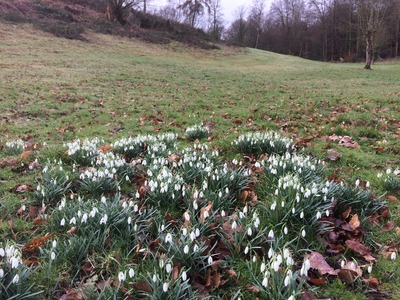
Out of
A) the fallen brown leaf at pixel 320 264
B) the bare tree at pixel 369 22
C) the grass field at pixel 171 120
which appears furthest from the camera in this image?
the bare tree at pixel 369 22

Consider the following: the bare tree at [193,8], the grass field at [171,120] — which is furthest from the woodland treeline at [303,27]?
the grass field at [171,120]

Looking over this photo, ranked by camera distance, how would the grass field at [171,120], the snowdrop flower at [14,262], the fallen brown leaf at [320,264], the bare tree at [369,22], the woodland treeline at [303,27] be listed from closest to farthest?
the snowdrop flower at [14,262]
the fallen brown leaf at [320,264]
the grass field at [171,120]
the bare tree at [369,22]
the woodland treeline at [303,27]

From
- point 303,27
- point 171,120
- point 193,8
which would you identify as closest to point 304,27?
point 303,27

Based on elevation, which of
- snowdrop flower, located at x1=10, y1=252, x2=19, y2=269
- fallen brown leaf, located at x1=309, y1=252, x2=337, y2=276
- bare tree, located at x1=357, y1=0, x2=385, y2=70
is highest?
bare tree, located at x1=357, y1=0, x2=385, y2=70

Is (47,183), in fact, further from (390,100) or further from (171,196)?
(390,100)

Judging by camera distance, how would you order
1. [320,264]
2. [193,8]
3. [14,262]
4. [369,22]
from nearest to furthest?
[14,262] → [320,264] → [369,22] → [193,8]

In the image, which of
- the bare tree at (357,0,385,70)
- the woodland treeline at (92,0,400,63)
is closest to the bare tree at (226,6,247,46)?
the woodland treeline at (92,0,400,63)

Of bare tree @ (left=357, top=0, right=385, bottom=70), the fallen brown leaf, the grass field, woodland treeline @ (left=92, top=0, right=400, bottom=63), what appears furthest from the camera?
woodland treeline @ (left=92, top=0, right=400, bottom=63)

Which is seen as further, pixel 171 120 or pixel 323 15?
pixel 323 15

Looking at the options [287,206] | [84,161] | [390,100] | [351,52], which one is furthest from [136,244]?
[351,52]

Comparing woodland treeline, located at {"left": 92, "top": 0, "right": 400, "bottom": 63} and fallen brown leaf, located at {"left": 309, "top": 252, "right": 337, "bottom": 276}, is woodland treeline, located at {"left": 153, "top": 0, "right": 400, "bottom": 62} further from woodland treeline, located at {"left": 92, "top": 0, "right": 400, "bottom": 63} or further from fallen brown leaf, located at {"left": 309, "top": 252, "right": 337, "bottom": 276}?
fallen brown leaf, located at {"left": 309, "top": 252, "right": 337, "bottom": 276}

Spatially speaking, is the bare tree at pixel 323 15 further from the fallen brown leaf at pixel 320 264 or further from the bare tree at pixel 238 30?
the fallen brown leaf at pixel 320 264

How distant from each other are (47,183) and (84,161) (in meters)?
0.88

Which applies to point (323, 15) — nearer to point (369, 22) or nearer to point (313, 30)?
point (313, 30)
